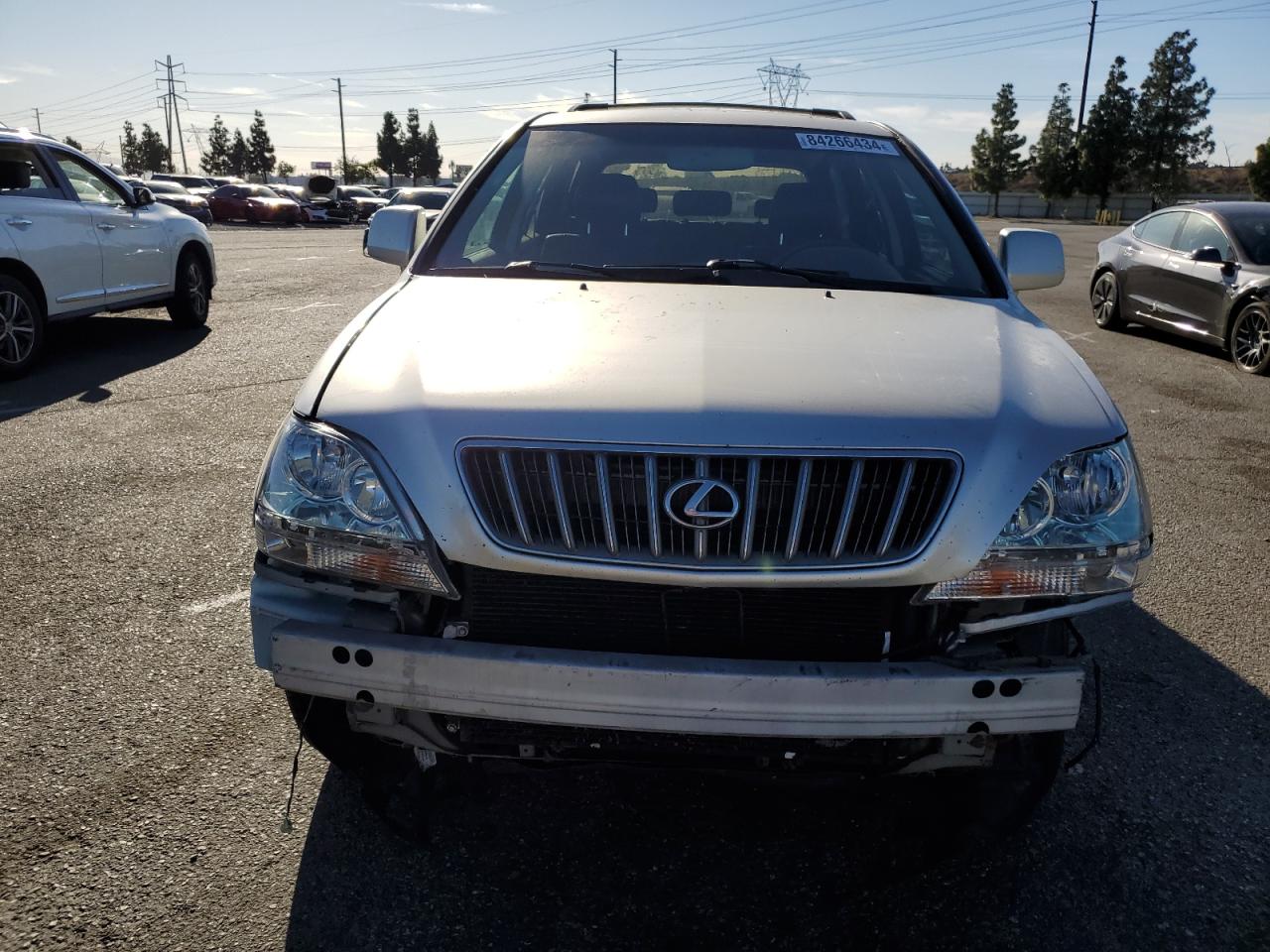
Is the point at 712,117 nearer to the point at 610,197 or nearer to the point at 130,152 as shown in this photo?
the point at 610,197

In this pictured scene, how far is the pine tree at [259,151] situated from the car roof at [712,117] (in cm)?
10356

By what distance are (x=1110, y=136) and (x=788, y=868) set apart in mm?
75943

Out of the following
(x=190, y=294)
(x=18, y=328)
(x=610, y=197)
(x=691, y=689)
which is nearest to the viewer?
(x=691, y=689)

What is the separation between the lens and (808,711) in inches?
78.5

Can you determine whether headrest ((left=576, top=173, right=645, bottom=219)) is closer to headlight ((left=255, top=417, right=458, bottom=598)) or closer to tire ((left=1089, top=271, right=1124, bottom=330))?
headlight ((left=255, top=417, right=458, bottom=598))

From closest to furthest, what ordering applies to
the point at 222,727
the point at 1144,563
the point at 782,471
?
the point at 782,471, the point at 1144,563, the point at 222,727

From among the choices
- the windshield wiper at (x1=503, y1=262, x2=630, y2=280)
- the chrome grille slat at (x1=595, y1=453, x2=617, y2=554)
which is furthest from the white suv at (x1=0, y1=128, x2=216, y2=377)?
the chrome grille slat at (x1=595, y1=453, x2=617, y2=554)

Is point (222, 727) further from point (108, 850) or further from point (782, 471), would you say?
point (782, 471)

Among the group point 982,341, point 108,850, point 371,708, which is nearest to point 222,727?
point 108,850

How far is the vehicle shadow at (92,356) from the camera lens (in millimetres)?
7535

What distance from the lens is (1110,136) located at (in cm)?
6838

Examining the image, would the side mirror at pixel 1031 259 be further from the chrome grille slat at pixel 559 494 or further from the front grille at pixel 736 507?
the chrome grille slat at pixel 559 494

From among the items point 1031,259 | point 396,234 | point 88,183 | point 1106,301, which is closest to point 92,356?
point 88,183

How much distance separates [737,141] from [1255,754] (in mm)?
2558
